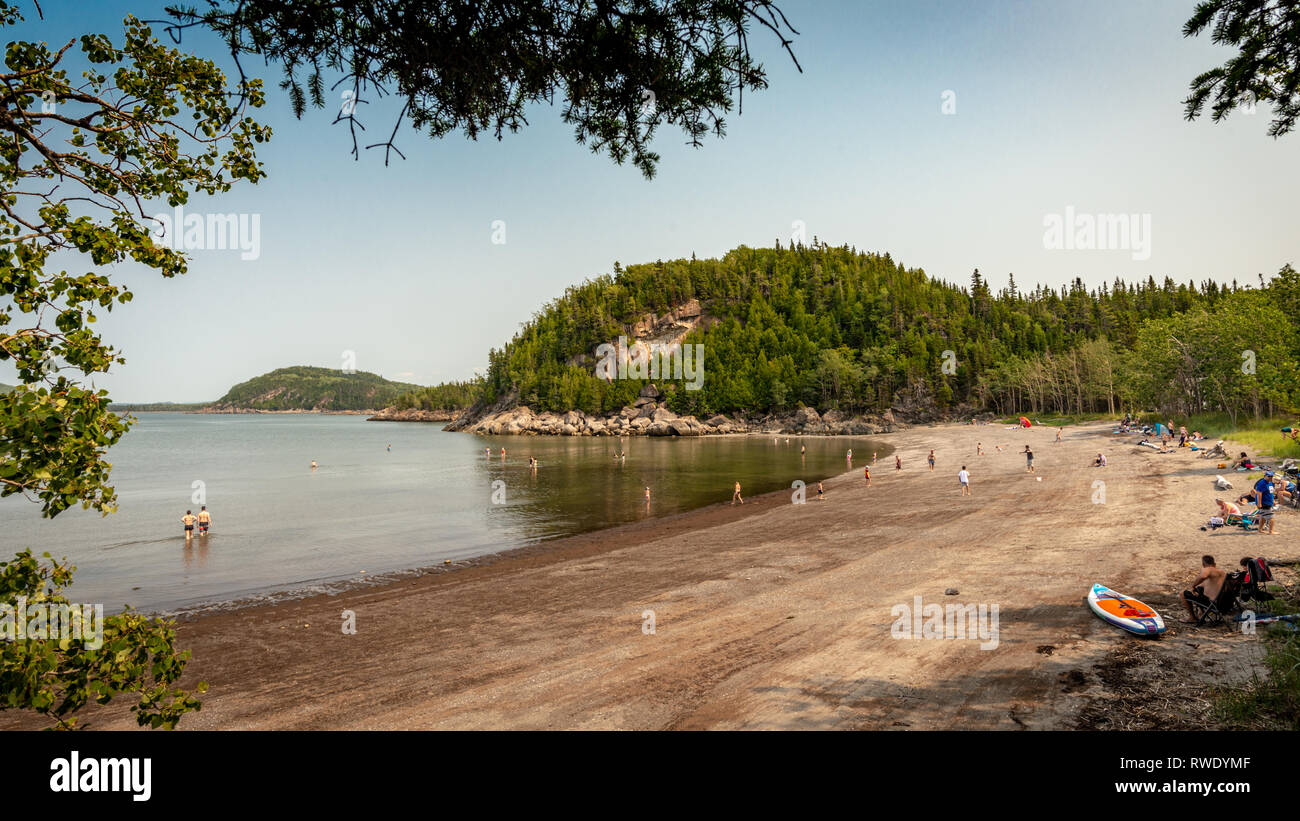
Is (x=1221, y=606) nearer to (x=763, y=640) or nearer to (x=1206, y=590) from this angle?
(x=1206, y=590)

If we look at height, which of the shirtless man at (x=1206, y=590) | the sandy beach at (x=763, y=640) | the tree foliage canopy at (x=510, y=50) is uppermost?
the tree foliage canopy at (x=510, y=50)

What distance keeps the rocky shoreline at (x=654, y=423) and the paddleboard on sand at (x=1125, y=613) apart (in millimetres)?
116257

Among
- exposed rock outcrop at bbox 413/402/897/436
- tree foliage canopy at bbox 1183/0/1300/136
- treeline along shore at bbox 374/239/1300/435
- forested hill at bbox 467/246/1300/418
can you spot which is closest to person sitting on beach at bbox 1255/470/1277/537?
tree foliage canopy at bbox 1183/0/1300/136

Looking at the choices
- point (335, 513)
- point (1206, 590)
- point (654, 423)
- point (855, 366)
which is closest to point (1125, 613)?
point (1206, 590)

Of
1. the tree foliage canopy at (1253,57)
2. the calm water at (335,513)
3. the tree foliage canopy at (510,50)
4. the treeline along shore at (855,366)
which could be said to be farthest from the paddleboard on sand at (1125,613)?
the treeline along shore at (855,366)

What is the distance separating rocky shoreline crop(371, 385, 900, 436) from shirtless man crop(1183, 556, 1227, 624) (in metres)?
117

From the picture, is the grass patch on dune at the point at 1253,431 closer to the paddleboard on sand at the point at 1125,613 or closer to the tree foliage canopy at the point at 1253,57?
the paddleboard on sand at the point at 1125,613

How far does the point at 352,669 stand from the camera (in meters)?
13.7

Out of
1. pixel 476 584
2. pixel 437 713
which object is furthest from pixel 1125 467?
pixel 437 713

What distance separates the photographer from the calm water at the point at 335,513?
2611 cm

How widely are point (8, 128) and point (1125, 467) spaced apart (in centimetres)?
5293

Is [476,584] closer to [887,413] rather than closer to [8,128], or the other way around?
[8,128]

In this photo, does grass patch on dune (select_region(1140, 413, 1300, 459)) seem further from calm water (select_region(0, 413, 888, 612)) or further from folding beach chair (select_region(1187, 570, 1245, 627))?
folding beach chair (select_region(1187, 570, 1245, 627))
